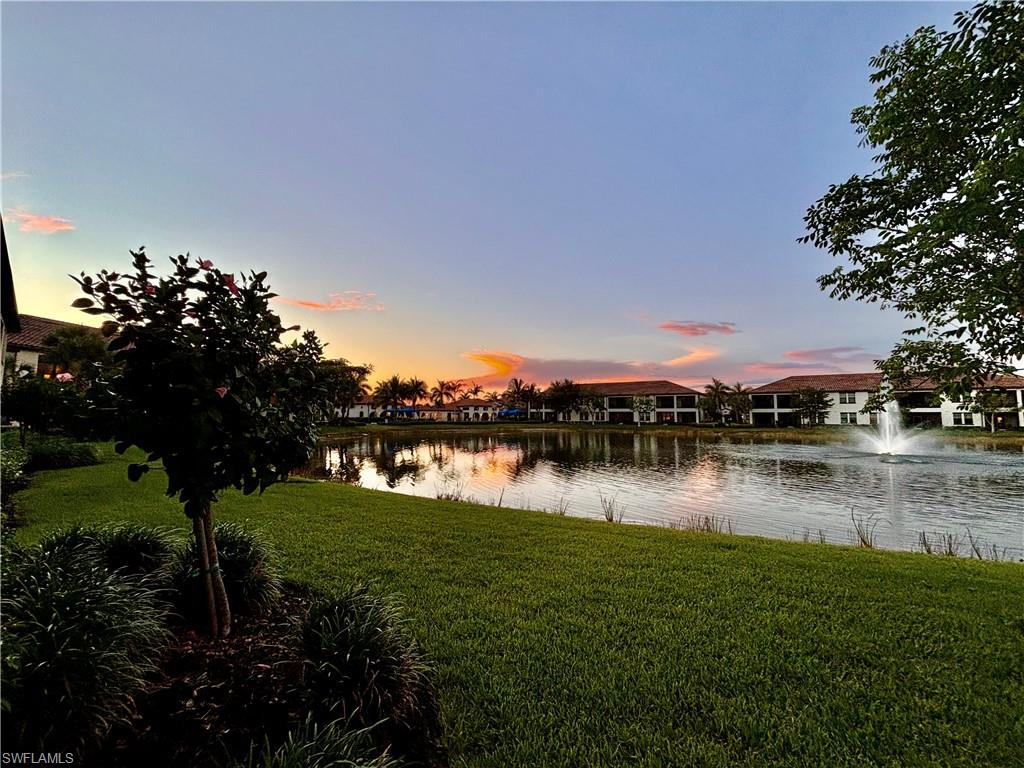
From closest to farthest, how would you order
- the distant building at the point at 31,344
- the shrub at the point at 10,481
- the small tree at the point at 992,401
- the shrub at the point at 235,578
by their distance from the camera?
the shrub at the point at 235,578 < the small tree at the point at 992,401 < the shrub at the point at 10,481 < the distant building at the point at 31,344

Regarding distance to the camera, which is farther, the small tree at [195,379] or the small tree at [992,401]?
the small tree at [992,401]

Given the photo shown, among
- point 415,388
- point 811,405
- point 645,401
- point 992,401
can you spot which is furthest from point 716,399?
point 992,401

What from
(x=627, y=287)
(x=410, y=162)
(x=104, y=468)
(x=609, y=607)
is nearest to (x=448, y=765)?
(x=609, y=607)

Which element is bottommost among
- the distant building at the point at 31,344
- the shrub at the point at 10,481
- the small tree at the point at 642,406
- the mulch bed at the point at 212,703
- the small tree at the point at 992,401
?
the mulch bed at the point at 212,703

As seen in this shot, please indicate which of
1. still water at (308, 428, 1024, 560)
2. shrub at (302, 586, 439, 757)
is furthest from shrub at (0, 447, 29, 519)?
still water at (308, 428, 1024, 560)

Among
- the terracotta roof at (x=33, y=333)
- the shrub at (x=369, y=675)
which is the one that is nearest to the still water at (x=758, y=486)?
the shrub at (x=369, y=675)

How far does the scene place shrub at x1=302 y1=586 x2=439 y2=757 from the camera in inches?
103

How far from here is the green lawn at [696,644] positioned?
2.70 metres

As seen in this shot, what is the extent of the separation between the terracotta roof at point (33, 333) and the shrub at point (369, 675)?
1190 inches

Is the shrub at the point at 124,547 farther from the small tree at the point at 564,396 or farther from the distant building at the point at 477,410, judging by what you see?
the distant building at the point at 477,410

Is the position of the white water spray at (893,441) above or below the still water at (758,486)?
above

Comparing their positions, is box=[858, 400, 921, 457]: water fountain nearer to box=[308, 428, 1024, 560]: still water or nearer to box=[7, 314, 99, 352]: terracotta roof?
box=[308, 428, 1024, 560]: still water

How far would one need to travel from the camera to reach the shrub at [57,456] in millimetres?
14086

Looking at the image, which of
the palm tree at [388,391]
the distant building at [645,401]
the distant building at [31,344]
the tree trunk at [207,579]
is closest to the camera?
the tree trunk at [207,579]
